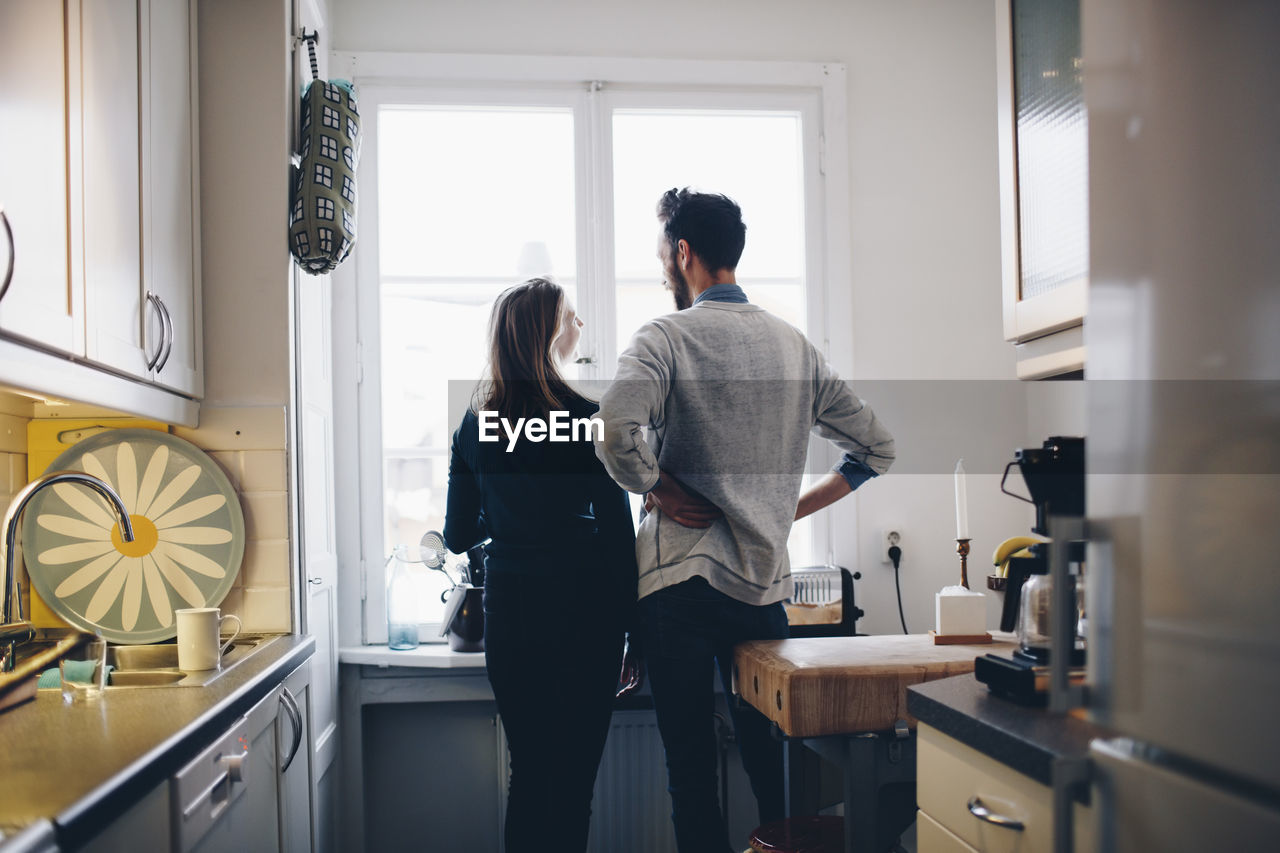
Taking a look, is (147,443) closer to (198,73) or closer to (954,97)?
(198,73)

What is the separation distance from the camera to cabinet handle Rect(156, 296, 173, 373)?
65.8 inches

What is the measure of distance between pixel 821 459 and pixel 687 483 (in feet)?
3.73

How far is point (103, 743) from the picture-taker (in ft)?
3.59

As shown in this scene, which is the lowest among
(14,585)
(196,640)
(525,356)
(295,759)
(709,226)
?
(295,759)

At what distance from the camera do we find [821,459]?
108 inches

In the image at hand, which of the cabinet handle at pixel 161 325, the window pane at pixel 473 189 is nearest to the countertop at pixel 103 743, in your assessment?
the cabinet handle at pixel 161 325

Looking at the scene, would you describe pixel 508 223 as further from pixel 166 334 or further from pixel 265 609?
pixel 265 609

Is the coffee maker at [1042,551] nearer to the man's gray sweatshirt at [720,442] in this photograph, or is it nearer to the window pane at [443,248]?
the man's gray sweatshirt at [720,442]

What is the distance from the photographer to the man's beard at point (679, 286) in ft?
6.03

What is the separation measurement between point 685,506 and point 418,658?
42.7 inches

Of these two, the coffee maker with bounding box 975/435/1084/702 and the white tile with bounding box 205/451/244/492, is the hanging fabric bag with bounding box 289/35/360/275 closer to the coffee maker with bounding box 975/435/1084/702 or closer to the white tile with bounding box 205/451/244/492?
the white tile with bounding box 205/451/244/492

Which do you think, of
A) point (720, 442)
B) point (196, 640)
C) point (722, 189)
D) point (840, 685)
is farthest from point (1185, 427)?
point (722, 189)

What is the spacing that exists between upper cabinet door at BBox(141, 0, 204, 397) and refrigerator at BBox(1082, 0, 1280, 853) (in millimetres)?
1548

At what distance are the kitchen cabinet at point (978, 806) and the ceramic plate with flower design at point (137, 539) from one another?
1409mm
